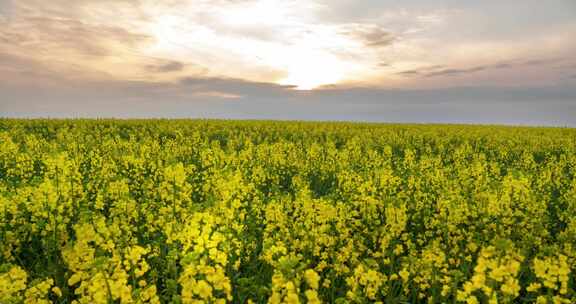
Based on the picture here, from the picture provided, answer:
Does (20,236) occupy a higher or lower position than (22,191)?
lower

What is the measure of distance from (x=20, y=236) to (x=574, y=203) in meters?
11.8

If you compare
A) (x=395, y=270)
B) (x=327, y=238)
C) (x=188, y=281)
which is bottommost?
(x=395, y=270)

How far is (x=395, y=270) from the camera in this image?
287 inches

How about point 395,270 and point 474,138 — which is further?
point 474,138

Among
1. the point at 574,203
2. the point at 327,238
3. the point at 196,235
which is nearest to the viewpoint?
the point at 196,235

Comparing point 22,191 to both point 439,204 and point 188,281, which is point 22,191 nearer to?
point 188,281

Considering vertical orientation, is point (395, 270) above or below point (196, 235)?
below

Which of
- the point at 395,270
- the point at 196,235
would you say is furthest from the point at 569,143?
the point at 196,235

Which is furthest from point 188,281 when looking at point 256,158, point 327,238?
point 256,158

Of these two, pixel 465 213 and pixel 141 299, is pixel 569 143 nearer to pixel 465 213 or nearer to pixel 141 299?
pixel 465 213

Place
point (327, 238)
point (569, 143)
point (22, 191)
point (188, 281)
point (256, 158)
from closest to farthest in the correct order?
point (188, 281)
point (327, 238)
point (22, 191)
point (256, 158)
point (569, 143)

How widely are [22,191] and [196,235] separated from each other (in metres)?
5.69

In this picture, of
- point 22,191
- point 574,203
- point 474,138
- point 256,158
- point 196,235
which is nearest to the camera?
point 196,235

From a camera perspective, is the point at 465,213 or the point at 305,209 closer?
the point at 305,209
